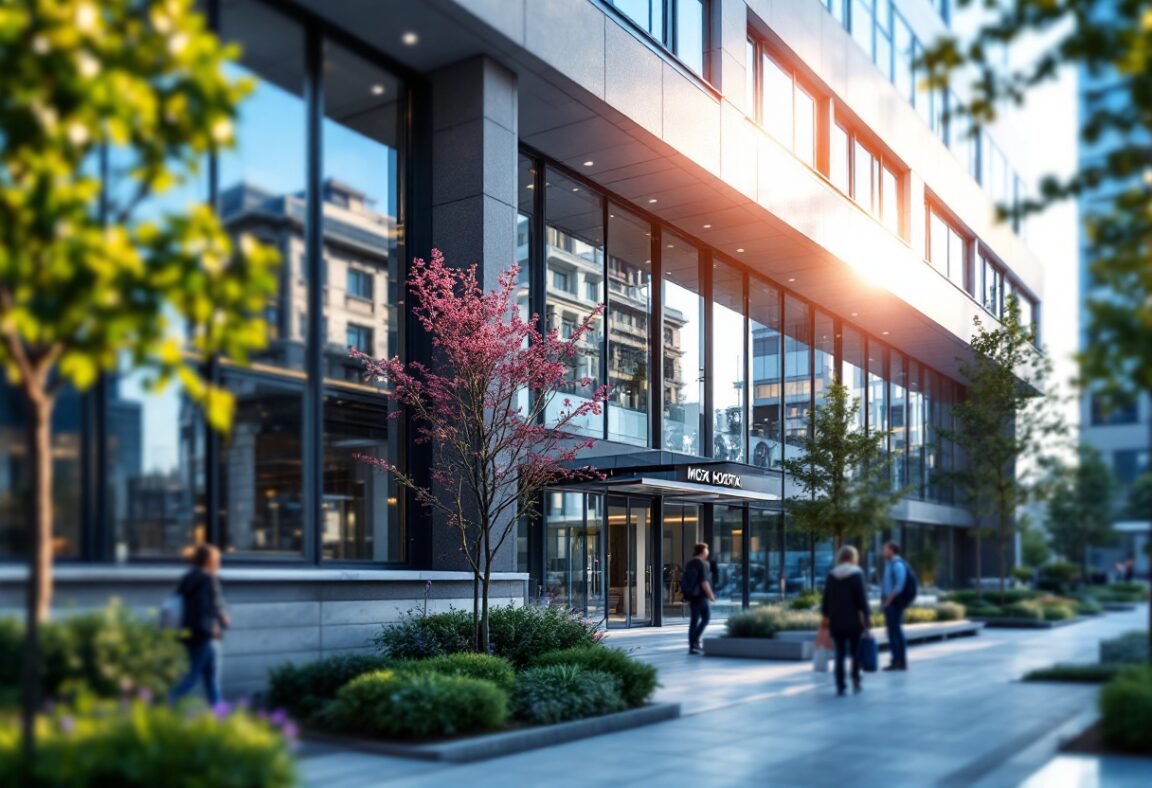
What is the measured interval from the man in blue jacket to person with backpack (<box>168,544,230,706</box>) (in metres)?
10.7

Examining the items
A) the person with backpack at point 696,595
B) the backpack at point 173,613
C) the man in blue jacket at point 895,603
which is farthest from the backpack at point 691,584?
the backpack at point 173,613

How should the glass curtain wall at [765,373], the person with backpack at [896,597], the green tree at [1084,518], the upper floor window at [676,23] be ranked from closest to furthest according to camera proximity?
1. the person with backpack at [896,597]
2. the upper floor window at [676,23]
3. the glass curtain wall at [765,373]
4. the green tree at [1084,518]

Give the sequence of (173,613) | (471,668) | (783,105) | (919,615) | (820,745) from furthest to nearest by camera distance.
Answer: (783,105) → (919,615) → (471,668) → (820,745) → (173,613)

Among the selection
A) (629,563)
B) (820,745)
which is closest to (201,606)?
(820,745)

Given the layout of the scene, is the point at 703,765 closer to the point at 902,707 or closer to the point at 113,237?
the point at 902,707

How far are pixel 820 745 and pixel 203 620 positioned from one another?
5766 mm

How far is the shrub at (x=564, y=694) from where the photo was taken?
11625mm

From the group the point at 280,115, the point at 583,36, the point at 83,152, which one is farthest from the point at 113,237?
the point at 583,36

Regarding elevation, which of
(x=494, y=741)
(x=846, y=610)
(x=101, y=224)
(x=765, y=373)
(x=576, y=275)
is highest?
(x=576, y=275)

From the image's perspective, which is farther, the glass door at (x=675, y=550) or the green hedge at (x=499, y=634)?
the glass door at (x=675, y=550)

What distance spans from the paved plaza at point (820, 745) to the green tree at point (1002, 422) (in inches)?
555

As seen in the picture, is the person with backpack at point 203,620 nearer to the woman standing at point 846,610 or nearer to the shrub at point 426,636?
the shrub at point 426,636

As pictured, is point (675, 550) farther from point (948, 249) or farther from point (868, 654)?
point (948, 249)

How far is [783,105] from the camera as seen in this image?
2756 cm
